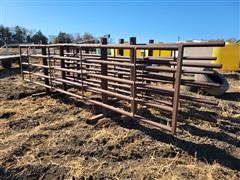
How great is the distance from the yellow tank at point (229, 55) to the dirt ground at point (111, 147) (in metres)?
9.36

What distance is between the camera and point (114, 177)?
9.22 ft

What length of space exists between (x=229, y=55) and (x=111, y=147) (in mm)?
12244

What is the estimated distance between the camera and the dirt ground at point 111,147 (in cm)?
291

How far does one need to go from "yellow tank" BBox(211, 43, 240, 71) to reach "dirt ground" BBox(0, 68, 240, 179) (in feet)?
30.7

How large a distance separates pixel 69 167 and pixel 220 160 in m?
1.91

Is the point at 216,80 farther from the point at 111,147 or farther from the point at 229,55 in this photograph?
the point at 229,55

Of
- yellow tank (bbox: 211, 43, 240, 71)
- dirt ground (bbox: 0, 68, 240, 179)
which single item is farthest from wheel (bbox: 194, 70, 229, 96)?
yellow tank (bbox: 211, 43, 240, 71)

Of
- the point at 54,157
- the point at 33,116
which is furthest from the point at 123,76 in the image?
the point at 54,157

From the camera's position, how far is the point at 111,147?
136 inches

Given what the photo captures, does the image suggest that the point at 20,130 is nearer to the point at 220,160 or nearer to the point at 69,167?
the point at 69,167

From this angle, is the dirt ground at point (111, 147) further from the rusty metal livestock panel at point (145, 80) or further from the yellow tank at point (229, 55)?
the yellow tank at point (229, 55)

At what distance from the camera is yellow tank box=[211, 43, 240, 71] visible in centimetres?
1348

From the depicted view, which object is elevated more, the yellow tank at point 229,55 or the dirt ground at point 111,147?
the yellow tank at point 229,55

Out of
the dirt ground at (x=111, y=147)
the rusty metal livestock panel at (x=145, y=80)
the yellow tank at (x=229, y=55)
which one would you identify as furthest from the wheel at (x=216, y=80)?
the yellow tank at (x=229, y=55)
